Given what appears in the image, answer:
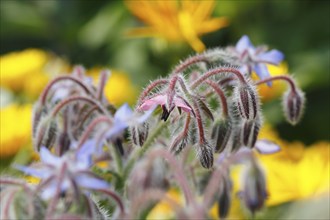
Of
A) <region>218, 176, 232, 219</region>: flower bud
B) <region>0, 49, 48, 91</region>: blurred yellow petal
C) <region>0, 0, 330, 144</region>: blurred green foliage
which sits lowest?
<region>218, 176, 232, 219</region>: flower bud

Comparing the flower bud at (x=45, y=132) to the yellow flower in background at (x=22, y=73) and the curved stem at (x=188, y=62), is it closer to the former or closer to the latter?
the curved stem at (x=188, y=62)

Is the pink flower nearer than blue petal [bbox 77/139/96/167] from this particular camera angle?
Yes

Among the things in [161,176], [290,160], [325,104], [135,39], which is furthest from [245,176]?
[135,39]

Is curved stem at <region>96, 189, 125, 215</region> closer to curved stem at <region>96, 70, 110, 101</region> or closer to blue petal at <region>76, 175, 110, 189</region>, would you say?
blue petal at <region>76, 175, 110, 189</region>

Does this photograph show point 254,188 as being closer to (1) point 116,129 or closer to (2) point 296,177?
(1) point 116,129

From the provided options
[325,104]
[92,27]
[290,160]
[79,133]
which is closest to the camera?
[79,133]

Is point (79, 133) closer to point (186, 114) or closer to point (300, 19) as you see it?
point (186, 114)

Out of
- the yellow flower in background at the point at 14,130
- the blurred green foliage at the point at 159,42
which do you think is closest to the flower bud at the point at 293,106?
the yellow flower in background at the point at 14,130

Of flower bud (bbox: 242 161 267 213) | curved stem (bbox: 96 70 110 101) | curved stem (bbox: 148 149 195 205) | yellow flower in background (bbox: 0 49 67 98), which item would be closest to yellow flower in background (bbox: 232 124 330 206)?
flower bud (bbox: 242 161 267 213)
